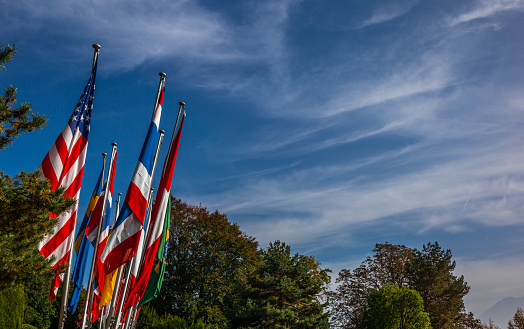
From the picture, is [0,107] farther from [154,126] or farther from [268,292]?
[268,292]

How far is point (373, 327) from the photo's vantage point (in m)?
27.4

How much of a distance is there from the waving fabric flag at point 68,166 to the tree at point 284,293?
53.1 ft

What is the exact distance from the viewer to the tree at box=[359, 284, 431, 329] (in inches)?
1041

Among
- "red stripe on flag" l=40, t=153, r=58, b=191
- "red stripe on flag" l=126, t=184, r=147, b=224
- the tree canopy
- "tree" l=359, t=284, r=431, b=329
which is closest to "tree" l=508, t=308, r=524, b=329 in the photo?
the tree canopy

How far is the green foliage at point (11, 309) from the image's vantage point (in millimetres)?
18906

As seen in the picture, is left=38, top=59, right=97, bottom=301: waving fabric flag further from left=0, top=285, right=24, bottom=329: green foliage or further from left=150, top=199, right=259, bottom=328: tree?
left=150, top=199, right=259, bottom=328: tree

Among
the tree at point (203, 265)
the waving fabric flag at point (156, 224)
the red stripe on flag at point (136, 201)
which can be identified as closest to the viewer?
the red stripe on flag at point (136, 201)

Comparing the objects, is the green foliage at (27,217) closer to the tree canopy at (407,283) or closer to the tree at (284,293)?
the tree at (284,293)

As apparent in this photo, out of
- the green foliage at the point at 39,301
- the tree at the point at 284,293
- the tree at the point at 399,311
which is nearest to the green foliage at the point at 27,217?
the tree at the point at 284,293

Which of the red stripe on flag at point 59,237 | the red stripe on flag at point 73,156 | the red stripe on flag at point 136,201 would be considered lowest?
the red stripe on flag at point 59,237

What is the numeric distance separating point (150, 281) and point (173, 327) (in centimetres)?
1470

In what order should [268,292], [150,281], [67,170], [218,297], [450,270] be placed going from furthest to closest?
1. [450,270]
2. [218,297]
3. [268,292]
4. [150,281]
5. [67,170]

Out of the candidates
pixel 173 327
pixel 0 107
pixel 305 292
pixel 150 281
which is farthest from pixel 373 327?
pixel 0 107

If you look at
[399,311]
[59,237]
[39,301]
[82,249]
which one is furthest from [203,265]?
[59,237]
